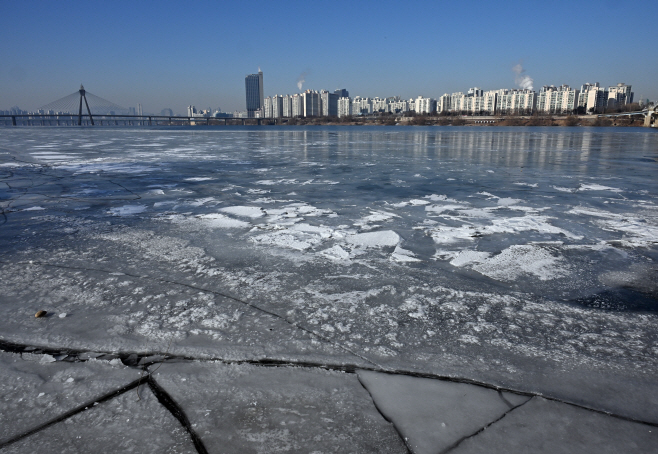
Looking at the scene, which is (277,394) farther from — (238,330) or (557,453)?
(557,453)

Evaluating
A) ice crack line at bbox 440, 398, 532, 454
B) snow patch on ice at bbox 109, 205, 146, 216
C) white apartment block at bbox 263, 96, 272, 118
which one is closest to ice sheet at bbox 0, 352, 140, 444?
ice crack line at bbox 440, 398, 532, 454

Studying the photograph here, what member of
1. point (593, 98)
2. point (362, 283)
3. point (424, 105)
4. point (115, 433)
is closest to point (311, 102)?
point (424, 105)

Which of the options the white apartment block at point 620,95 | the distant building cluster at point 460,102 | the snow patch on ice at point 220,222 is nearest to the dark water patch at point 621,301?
the snow patch on ice at point 220,222

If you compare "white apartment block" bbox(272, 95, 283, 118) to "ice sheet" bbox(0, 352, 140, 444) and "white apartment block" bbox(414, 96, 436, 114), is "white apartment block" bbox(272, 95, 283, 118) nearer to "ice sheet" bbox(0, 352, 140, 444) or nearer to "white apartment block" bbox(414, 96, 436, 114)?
"white apartment block" bbox(414, 96, 436, 114)

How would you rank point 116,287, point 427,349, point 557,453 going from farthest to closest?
point 116,287 → point 427,349 → point 557,453

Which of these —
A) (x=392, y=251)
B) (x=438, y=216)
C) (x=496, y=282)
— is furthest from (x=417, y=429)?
(x=438, y=216)

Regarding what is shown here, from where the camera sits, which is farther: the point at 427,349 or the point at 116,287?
the point at 116,287

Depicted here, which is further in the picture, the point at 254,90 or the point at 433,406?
the point at 254,90

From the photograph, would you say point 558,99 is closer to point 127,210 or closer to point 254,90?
point 254,90

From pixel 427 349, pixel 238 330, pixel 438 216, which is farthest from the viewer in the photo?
pixel 438 216
